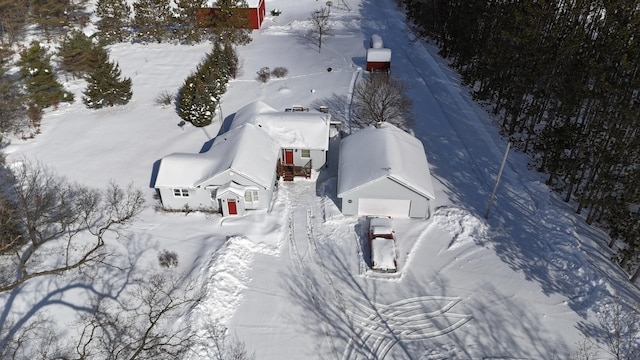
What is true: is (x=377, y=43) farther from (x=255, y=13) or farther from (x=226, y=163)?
(x=226, y=163)

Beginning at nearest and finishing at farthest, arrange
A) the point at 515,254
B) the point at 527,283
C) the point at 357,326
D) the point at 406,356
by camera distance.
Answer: the point at 406,356
the point at 357,326
the point at 527,283
the point at 515,254

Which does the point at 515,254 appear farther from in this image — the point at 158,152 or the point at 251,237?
the point at 158,152

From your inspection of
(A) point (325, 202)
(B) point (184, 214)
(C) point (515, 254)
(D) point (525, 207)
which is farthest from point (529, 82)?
(B) point (184, 214)

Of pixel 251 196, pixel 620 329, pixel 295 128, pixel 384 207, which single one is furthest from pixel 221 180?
pixel 620 329

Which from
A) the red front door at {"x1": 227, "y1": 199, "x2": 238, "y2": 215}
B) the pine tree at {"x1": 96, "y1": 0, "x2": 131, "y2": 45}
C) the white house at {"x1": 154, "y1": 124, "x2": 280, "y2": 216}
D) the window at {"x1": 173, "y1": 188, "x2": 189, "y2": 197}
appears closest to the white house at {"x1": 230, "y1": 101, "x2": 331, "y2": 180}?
the white house at {"x1": 154, "y1": 124, "x2": 280, "y2": 216}

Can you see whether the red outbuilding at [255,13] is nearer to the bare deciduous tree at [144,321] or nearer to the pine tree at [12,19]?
the pine tree at [12,19]

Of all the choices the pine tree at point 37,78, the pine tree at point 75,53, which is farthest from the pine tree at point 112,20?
the pine tree at point 37,78
